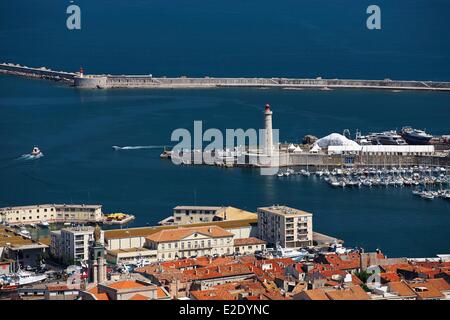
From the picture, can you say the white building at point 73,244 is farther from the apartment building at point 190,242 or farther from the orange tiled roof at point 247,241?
the orange tiled roof at point 247,241

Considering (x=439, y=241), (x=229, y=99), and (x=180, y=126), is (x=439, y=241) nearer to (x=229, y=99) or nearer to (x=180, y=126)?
(x=180, y=126)

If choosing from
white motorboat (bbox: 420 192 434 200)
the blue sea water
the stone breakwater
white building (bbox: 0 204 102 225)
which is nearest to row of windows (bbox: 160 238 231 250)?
the blue sea water

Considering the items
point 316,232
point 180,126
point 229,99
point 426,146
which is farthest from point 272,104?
point 316,232

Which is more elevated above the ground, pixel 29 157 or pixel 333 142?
pixel 333 142

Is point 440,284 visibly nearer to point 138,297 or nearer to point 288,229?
point 138,297

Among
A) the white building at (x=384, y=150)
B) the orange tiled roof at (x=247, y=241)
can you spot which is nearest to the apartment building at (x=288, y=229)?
the orange tiled roof at (x=247, y=241)

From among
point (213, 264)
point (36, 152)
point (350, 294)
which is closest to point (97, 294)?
point (350, 294)
